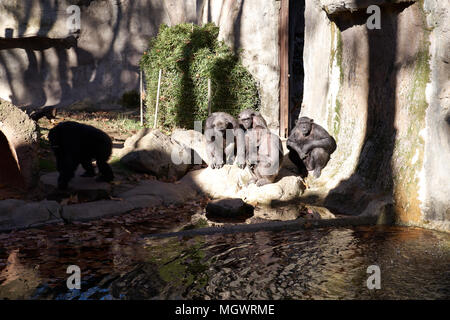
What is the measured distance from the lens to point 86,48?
1839 centimetres

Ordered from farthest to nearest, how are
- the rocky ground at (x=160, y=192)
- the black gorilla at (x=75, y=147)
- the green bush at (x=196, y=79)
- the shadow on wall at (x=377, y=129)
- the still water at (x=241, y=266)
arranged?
the green bush at (x=196, y=79) → the black gorilla at (x=75, y=147) → the shadow on wall at (x=377, y=129) → the rocky ground at (x=160, y=192) → the still water at (x=241, y=266)

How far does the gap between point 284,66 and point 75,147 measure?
6.97 meters

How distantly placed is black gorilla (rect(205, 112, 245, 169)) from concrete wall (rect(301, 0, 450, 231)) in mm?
1649

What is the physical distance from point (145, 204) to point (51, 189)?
5.14 feet

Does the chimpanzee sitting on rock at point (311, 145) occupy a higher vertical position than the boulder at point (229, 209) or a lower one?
higher

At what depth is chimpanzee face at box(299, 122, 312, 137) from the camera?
865cm

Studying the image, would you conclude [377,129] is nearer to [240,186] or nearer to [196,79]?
[240,186]

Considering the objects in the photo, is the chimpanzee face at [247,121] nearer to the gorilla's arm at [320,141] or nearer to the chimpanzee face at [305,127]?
the chimpanzee face at [305,127]

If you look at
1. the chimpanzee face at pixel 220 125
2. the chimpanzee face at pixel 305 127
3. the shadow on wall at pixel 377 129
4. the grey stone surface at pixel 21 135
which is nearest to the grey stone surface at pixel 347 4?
the shadow on wall at pixel 377 129

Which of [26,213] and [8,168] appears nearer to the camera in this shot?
[26,213]

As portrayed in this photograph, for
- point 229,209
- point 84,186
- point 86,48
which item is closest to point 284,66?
point 229,209

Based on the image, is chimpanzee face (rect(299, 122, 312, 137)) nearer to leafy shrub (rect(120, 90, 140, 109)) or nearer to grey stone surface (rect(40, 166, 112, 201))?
grey stone surface (rect(40, 166, 112, 201))

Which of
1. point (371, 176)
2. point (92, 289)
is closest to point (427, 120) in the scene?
point (371, 176)

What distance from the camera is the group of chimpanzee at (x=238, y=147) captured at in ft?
25.0
